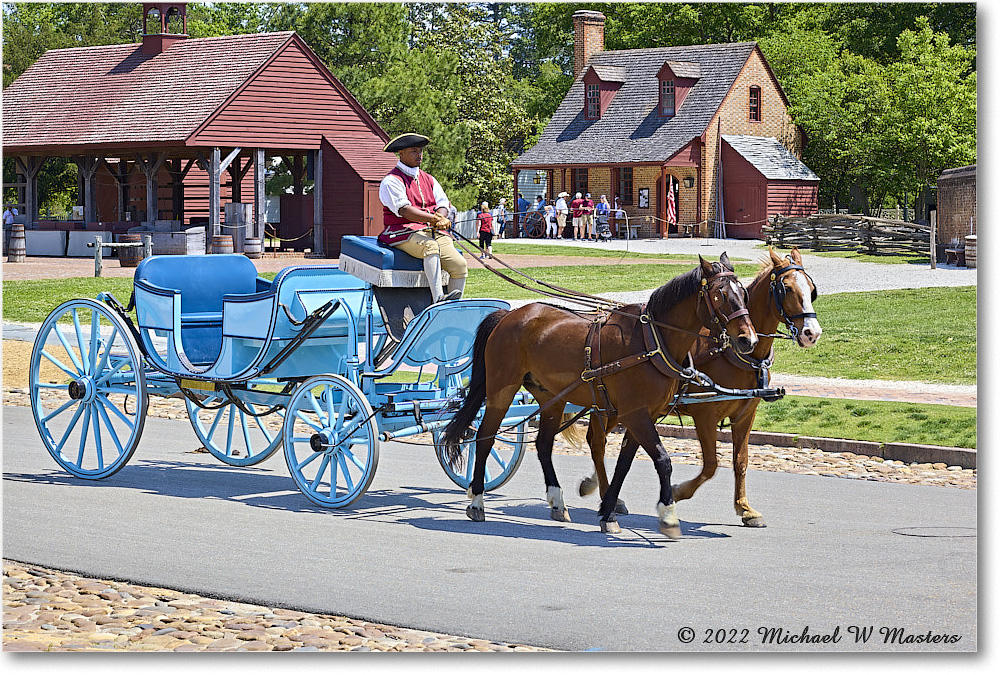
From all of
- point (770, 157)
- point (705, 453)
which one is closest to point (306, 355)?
point (705, 453)

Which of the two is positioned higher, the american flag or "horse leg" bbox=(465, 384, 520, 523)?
the american flag

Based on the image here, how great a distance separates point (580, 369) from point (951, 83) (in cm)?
2550

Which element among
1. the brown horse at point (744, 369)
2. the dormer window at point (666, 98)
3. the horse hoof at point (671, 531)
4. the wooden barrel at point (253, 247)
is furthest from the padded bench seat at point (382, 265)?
the dormer window at point (666, 98)

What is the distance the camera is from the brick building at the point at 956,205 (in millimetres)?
26712

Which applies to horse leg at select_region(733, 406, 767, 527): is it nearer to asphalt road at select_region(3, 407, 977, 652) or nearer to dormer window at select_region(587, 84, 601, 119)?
asphalt road at select_region(3, 407, 977, 652)

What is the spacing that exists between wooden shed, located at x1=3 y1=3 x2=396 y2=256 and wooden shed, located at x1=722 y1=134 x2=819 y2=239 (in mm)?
15441

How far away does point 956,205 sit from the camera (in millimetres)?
27781

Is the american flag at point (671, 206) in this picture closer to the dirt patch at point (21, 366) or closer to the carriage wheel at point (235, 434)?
the dirt patch at point (21, 366)

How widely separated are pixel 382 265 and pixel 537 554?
2856 millimetres

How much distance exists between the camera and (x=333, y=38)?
4131 cm

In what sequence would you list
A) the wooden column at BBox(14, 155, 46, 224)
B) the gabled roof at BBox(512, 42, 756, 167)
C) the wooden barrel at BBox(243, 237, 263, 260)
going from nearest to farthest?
the wooden barrel at BBox(243, 237, 263, 260) → the wooden column at BBox(14, 155, 46, 224) → the gabled roof at BBox(512, 42, 756, 167)

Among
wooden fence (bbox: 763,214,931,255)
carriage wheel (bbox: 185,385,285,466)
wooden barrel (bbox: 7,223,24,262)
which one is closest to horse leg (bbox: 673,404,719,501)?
carriage wheel (bbox: 185,385,285,466)

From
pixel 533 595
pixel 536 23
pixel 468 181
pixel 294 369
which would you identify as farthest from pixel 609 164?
pixel 533 595

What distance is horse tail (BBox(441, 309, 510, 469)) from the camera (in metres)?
9.09
